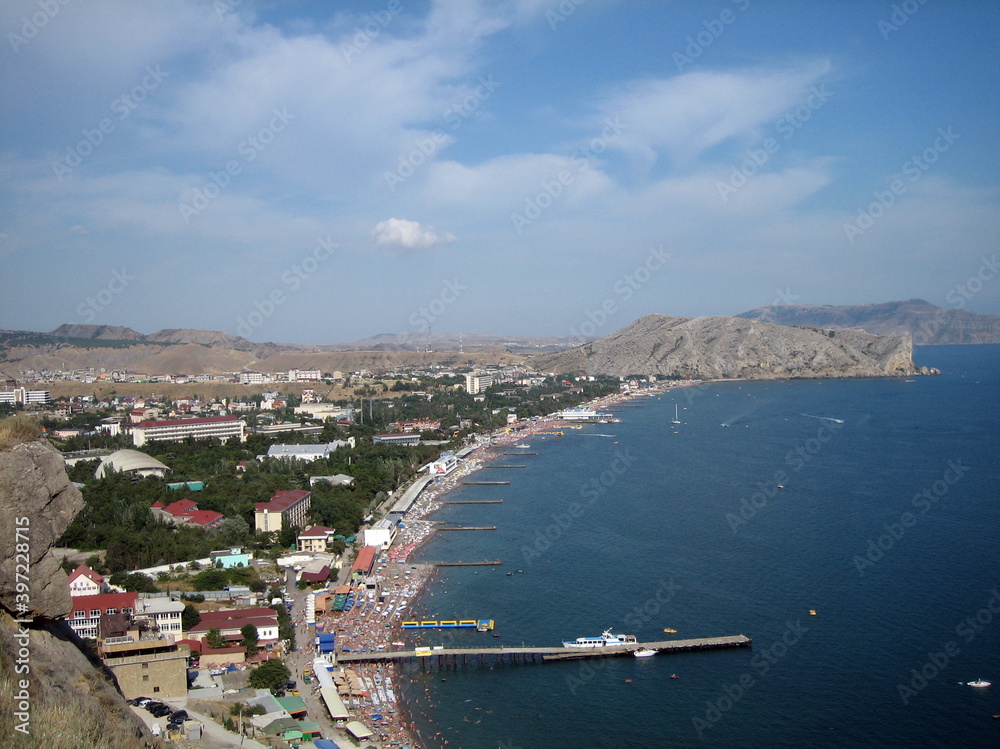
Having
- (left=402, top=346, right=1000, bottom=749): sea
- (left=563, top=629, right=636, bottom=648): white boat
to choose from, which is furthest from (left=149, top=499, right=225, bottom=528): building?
(left=563, top=629, right=636, bottom=648): white boat

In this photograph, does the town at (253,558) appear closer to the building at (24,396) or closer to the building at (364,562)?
the building at (364,562)

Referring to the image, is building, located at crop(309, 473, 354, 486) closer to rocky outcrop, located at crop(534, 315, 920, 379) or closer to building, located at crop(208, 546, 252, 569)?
building, located at crop(208, 546, 252, 569)

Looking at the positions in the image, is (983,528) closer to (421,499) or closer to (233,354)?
(421,499)

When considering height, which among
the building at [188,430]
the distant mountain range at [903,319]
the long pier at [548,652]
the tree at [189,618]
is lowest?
the long pier at [548,652]

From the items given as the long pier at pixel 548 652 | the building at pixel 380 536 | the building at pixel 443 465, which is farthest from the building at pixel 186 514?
the building at pixel 443 465

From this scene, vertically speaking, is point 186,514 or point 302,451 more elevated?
point 302,451

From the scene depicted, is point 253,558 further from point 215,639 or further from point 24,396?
point 24,396

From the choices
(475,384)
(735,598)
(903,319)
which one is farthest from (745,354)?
(903,319)
